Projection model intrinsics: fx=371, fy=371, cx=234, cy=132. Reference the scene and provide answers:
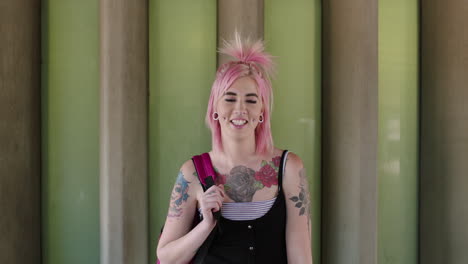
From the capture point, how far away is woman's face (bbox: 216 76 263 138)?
209 cm

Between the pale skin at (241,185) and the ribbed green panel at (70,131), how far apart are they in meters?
1.46

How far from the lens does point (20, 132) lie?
2926 millimetres

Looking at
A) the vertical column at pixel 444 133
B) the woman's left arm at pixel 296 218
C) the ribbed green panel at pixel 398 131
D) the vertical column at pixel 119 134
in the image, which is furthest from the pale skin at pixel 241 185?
the vertical column at pixel 444 133

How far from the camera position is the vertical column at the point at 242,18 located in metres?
2.97

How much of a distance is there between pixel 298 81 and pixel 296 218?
1.65m

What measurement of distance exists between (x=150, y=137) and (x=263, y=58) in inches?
58.4

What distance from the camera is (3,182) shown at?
2799mm

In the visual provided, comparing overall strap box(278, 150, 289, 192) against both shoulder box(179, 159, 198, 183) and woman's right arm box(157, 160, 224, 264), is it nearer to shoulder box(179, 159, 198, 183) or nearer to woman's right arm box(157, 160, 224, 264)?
woman's right arm box(157, 160, 224, 264)

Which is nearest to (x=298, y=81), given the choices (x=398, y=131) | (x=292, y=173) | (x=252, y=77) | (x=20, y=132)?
(x=398, y=131)

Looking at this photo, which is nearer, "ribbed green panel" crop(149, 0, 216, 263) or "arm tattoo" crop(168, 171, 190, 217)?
"arm tattoo" crop(168, 171, 190, 217)

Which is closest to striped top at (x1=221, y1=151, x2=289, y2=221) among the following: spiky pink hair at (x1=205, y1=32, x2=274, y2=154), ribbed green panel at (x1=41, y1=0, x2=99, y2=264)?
spiky pink hair at (x1=205, y1=32, x2=274, y2=154)

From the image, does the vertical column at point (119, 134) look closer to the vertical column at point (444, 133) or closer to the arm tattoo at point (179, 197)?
the arm tattoo at point (179, 197)

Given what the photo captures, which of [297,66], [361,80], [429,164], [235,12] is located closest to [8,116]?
[235,12]

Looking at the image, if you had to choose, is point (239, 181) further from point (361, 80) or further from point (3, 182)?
point (3, 182)
